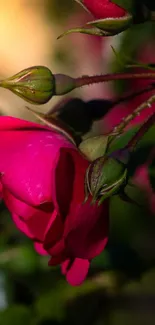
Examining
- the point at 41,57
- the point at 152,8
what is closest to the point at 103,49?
the point at 41,57

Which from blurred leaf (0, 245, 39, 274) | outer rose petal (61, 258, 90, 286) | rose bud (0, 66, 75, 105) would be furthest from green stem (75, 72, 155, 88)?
blurred leaf (0, 245, 39, 274)

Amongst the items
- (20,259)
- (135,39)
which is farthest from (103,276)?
(135,39)

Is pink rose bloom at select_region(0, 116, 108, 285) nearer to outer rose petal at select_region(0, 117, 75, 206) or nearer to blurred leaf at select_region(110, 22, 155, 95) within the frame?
outer rose petal at select_region(0, 117, 75, 206)

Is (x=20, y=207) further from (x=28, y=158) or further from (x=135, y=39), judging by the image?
(x=135, y=39)

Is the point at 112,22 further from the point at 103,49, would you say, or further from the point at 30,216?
the point at 103,49

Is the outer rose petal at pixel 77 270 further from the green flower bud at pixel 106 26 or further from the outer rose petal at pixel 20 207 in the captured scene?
the green flower bud at pixel 106 26

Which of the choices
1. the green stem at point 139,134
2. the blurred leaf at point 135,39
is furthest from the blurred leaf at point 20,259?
the green stem at point 139,134
